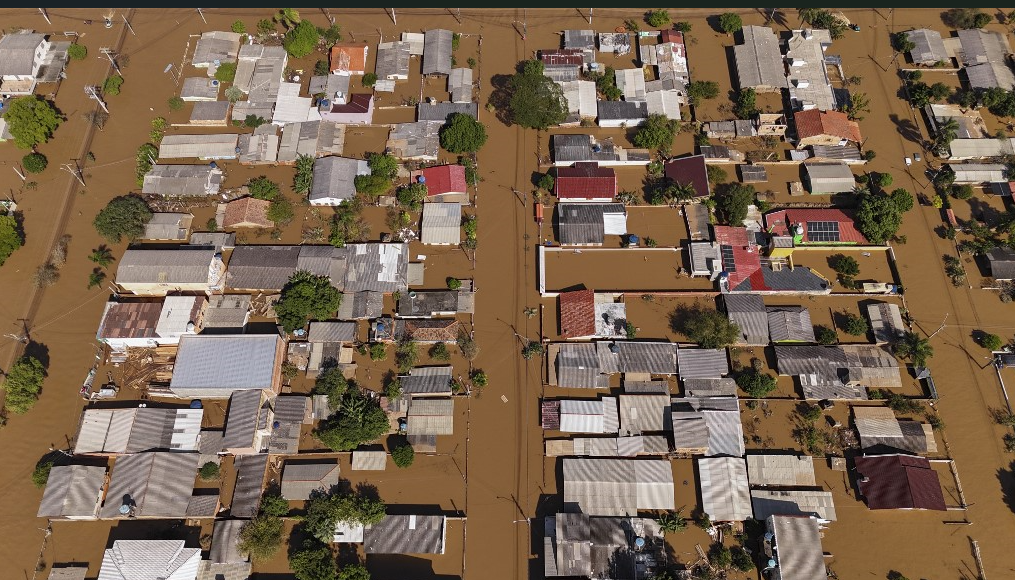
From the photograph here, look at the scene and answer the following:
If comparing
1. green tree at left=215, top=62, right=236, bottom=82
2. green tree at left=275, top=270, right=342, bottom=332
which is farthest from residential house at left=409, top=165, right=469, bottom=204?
green tree at left=215, top=62, right=236, bottom=82

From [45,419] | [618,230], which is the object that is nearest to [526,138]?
[618,230]

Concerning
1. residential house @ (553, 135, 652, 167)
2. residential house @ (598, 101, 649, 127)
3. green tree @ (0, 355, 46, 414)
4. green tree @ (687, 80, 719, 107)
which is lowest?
green tree @ (0, 355, 46, 414)

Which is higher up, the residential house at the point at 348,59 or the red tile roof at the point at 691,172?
the residential house at the point at 348,59

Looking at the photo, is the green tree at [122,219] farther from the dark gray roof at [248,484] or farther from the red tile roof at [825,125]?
the red tile roof at [825,125]

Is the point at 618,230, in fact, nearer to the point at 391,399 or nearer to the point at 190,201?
the point at 391,399

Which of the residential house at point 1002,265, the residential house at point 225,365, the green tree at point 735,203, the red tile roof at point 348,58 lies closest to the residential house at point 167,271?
the residential house at point 225,365

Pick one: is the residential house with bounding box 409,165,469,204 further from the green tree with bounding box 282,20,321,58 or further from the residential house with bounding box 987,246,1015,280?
the residential house with bounding box 987,246,1015,280
